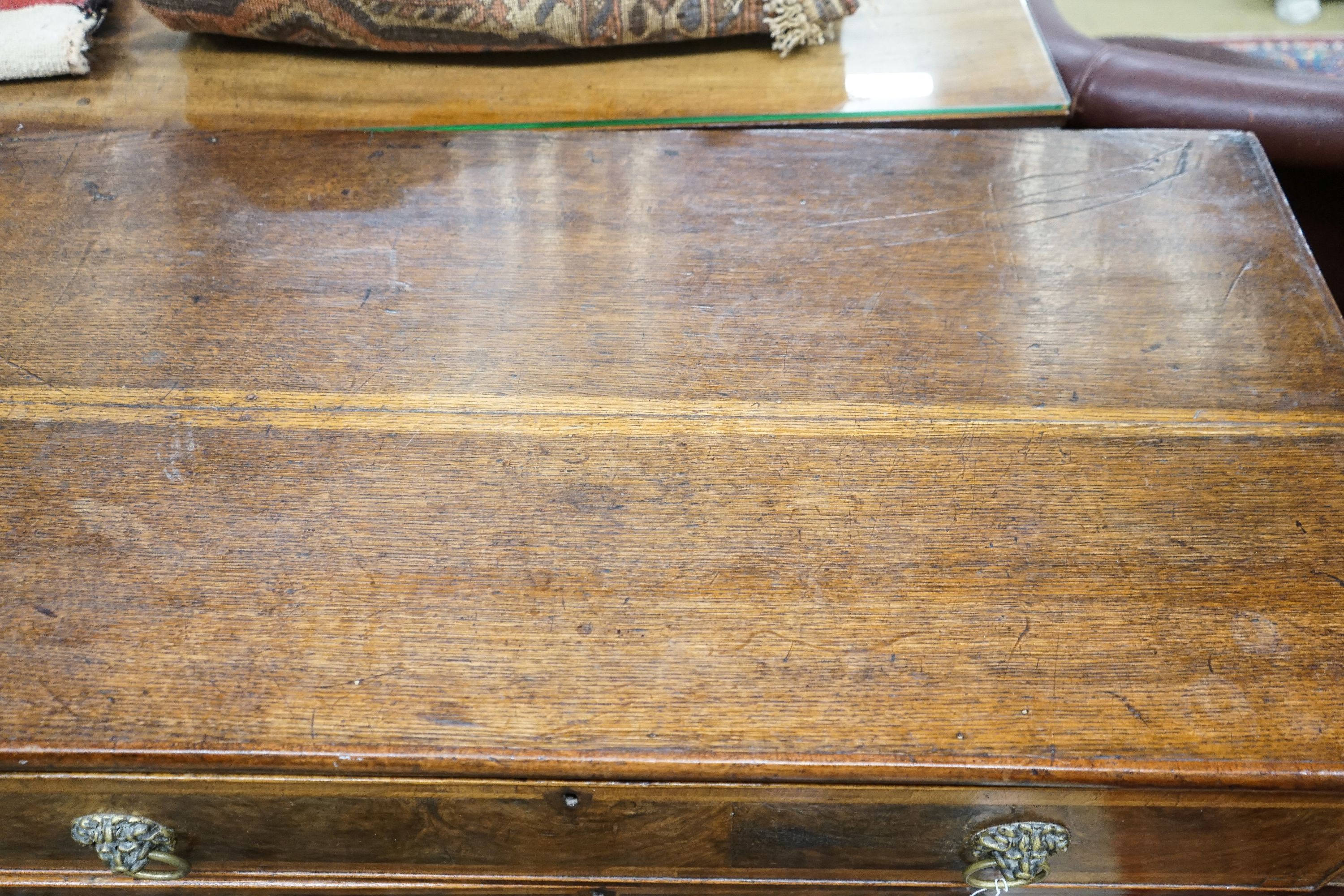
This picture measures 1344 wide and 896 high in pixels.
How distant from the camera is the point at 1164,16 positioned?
2.42 m

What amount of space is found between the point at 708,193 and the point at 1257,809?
2.35ft

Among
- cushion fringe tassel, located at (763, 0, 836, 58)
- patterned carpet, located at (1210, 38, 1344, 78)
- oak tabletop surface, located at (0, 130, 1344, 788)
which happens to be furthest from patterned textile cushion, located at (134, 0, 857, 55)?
patterned carpet, located at (1210, 38, 1344, 78)

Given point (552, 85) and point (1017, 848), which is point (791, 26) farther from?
point (1017, 848)

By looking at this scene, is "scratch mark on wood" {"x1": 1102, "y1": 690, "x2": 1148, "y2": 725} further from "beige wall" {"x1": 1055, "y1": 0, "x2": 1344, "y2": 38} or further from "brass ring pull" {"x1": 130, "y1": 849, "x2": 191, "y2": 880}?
"beige wall" {"x1": 1055, "y1": 0, "x2": 1344, "y2": 38}

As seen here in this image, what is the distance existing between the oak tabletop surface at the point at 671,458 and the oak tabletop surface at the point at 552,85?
0.15 metres

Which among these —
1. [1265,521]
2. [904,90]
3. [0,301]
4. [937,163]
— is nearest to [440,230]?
[0,301]

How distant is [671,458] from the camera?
0.84 meters

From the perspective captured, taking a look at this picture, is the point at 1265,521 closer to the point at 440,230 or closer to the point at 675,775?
the point at 675,775

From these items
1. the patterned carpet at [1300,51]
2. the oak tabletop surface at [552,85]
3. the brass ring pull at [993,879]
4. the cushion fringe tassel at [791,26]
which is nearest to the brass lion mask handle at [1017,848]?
the brass ring pull at [993,879]

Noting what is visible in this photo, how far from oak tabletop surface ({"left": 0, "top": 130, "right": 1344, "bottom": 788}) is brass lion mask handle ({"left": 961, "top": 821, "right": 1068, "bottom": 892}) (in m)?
0.12

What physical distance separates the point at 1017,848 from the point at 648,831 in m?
0.28

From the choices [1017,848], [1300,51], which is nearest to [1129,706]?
[1017,848]

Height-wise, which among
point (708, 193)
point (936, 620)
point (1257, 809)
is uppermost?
point (708, 193)

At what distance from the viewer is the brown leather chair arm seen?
1135 mm
